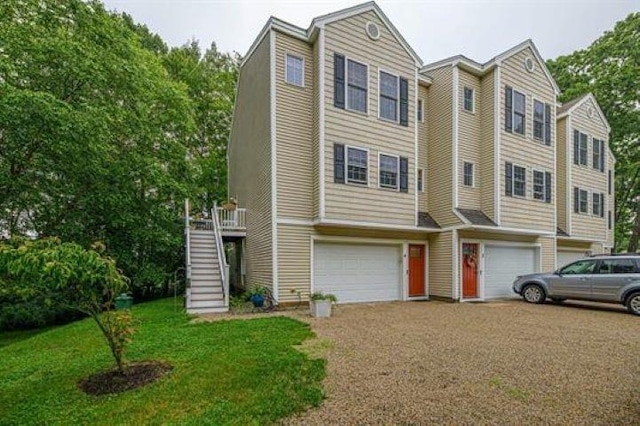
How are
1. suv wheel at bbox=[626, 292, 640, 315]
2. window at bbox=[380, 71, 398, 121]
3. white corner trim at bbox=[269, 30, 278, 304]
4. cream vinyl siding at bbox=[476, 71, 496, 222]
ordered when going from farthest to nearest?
cream vinyl siding at bbox=[476, 71, 496, 222] < window at bbox=[380, 71, 398, 121] < white corner trim at bbox=[269, 30, 278, 304] < suv wheel at bbox=[626, 292, 640, 315]

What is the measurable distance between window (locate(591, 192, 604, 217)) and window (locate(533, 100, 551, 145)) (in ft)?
17.3

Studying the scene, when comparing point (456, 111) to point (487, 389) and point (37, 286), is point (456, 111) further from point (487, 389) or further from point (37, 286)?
point (37, 286)

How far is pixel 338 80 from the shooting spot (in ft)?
34.8

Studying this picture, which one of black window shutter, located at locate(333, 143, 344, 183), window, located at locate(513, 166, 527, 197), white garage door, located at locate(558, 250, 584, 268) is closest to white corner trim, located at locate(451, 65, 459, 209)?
window, located at locate(513, 166, 527, 197)

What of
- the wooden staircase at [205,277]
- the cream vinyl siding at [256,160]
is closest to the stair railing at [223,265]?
the wooden staircase at [205,277]

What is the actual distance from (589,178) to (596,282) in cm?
899

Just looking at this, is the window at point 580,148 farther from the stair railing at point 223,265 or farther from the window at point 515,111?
the stair railing at point 223,265

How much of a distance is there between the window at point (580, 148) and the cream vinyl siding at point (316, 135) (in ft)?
44.6

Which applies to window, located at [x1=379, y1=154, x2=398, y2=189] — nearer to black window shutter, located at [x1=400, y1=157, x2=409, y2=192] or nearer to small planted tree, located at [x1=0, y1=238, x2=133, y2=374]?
black window shutter, located at [x1=400, y1=157, x2=409, y2=192]

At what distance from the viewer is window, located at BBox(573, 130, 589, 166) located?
16.0 meters

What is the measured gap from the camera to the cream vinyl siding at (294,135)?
10.3 m

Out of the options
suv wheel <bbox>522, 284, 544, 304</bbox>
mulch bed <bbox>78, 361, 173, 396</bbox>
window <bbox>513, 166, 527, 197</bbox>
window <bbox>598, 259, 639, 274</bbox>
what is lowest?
suv wheel <bbox>522, 284, 544, 304</bbox>

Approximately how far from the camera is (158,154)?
14930 mm

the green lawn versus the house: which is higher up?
the house
